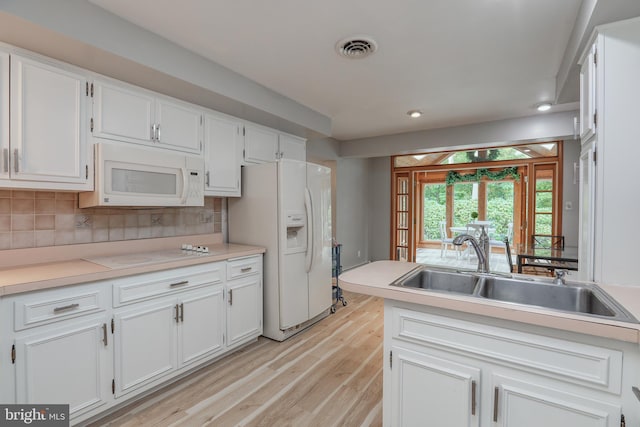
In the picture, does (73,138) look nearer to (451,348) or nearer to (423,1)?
(423,1)

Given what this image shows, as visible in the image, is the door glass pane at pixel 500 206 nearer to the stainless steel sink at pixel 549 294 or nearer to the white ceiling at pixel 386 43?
the white ceiling at pixel 386 43

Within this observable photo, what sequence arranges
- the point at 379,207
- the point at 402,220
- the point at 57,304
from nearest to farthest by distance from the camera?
1. the point at 57,304
2. the point at 402,220
3. the point at 379,207

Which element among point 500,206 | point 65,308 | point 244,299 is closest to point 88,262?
point 65,308

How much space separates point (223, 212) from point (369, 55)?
2091mm

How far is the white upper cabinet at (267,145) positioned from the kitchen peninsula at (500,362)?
2.00 meters

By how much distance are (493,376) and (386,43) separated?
2.03 meters

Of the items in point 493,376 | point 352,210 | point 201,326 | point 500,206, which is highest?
point 500,206

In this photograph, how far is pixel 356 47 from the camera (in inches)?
85.0

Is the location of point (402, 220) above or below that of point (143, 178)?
below

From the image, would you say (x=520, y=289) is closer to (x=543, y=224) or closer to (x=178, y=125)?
(x=178, y=125)

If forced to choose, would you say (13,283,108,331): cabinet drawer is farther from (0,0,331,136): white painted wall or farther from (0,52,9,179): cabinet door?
(0,0,331,136): white painted wall

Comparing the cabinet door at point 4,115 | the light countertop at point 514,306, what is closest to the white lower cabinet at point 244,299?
the light countertop at point 514,306

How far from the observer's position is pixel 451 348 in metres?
1.35

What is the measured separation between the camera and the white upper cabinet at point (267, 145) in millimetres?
3137
